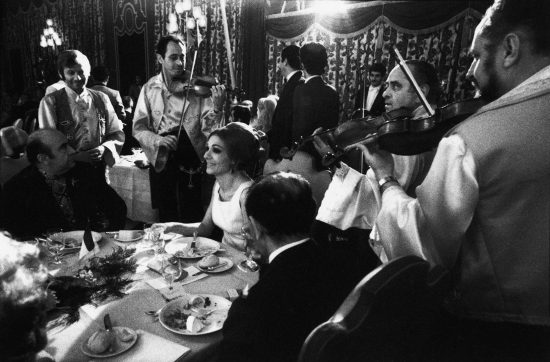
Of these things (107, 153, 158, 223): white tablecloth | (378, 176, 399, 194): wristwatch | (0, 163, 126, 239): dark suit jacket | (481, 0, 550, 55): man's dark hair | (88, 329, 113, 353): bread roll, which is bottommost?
(107, 153, 158, 223): white tablecloth

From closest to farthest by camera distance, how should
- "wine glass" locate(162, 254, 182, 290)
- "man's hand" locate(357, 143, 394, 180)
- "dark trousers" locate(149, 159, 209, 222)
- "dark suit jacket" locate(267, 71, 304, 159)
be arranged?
1. "man's hand" locate(357, 143, 394, 180)
2. "wine glass" locate(162, 254, 182, 290)
3. "dark trousers" locate(149, 159, 209, 222)
4. "dark suit jacket" locate(267, 71, 304, 159)

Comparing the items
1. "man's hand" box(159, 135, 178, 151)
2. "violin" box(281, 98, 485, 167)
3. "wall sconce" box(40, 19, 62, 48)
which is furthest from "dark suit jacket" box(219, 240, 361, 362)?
"wall sconce" box(40, 19, 62, 48)

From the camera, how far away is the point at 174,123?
11.5ft

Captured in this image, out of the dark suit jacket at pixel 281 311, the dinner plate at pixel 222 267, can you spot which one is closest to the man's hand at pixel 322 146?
the dinner plate at pixel 222 267

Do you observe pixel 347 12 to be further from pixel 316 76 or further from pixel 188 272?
pixel 188 272

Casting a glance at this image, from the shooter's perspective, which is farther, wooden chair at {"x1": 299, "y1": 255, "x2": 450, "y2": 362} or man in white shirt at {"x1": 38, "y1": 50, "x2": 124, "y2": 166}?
man in white shirt at {"x1": 38, "y1": 50, "x2": 124, "y2": 166}

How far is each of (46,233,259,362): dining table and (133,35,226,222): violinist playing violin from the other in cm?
161

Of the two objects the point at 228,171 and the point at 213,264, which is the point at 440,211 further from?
the point at 228,171

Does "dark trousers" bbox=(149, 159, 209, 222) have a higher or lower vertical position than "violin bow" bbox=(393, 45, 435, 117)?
lower

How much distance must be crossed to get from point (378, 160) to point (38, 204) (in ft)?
6.89

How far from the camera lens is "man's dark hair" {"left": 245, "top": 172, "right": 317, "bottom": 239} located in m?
1.41

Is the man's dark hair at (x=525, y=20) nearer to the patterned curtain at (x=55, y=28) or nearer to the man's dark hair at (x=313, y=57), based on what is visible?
the man's dark hair at (x=313, y=57)

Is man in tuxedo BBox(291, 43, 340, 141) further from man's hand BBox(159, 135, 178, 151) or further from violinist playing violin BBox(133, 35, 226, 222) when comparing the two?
man's hand BBox(159, 135, 178, 151)

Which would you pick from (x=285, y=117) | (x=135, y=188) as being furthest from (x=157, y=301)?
(x=135, y=188)
